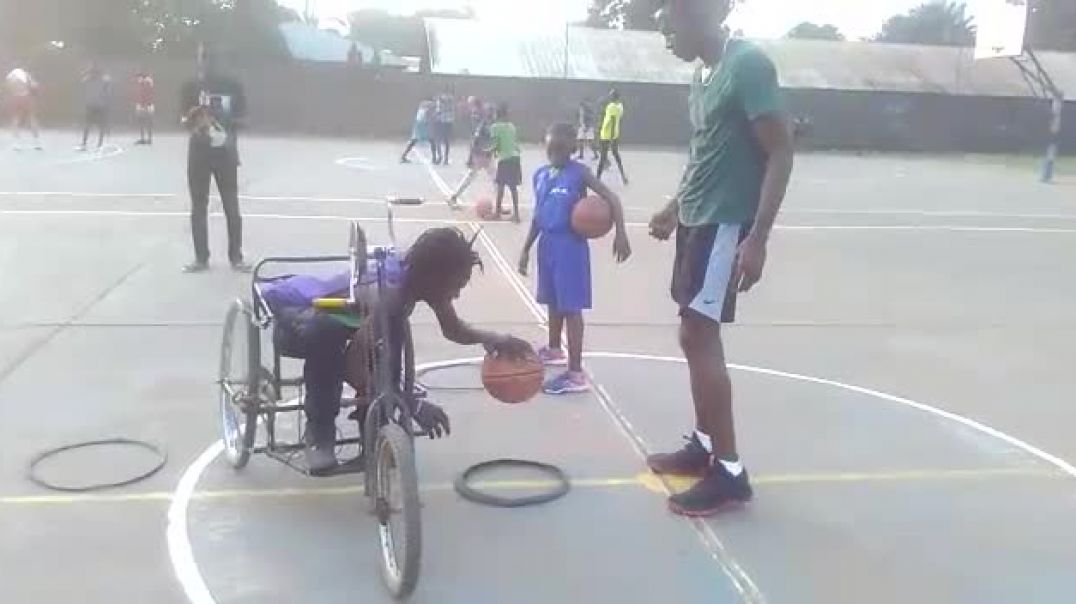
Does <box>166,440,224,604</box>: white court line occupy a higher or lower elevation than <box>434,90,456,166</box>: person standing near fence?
lower

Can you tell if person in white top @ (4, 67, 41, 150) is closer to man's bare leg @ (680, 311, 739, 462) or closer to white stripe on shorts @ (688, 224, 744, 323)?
man's bare leg @ (680, 311, 739, 462)

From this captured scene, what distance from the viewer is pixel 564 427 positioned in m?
5.67

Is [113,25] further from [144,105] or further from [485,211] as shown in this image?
[485,211]

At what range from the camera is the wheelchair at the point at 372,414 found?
12.0ft

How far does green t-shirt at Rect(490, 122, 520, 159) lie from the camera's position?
14.3 metres

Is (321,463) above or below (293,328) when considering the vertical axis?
below

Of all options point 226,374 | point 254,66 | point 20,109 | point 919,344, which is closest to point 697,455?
point 226,374

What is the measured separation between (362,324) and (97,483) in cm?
153

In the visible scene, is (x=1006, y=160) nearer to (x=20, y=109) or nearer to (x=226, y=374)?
(x=20, y=109)

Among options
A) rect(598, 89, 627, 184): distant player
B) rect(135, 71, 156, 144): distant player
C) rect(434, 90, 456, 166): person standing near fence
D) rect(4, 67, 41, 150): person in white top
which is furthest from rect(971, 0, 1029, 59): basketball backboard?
rect(4, 67, 41, 150): person in white top

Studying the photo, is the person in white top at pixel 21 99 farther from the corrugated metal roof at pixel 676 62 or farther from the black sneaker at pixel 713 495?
the black sneaker at pixel 713 495

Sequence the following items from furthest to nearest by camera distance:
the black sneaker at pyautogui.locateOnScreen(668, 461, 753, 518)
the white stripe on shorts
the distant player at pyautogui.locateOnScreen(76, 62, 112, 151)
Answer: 1. the distant player at pyautogui.locateOnScreen(76, 62, 112, 151)
2. the black sneaker at pyautogui.locateOnScreen(668, 461, 753, 518)
3. the white stripe on shorts

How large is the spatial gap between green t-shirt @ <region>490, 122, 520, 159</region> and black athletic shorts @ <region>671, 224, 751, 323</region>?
32.6 ft

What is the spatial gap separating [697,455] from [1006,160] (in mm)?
33001
